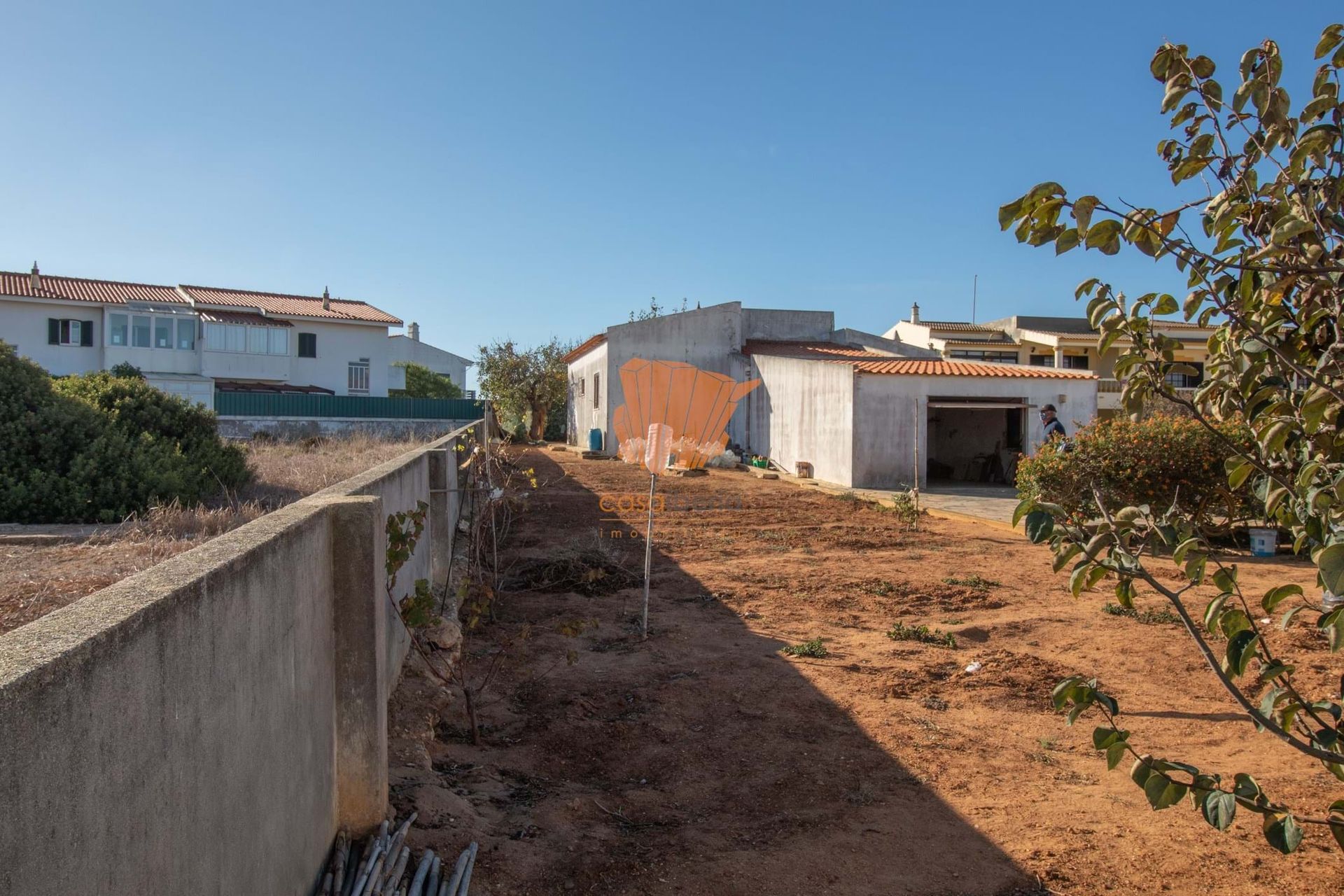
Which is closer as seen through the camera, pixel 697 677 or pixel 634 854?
pixel 634 854

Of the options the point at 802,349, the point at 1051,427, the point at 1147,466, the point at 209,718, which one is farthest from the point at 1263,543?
the point at 802,349

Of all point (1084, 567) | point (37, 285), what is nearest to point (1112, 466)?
point (1084, 567)

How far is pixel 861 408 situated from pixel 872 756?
15677mm

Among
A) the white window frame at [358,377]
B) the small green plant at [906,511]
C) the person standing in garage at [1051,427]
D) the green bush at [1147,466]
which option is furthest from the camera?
the white window frame at [358,377]

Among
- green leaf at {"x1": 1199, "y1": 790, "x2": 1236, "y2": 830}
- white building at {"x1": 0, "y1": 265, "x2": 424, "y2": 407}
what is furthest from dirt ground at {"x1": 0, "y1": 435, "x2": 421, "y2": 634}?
white building at {"x1": 0, "y1": 265, "x2": 424, "y2": 407}

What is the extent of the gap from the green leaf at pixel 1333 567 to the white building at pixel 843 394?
11.2 m

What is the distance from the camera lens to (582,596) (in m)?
9.26

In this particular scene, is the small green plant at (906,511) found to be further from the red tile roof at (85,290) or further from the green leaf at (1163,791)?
the red tile roof at (85,290)

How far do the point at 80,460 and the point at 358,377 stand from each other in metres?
36.4

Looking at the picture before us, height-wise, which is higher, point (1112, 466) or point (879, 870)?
point (1112, 466)

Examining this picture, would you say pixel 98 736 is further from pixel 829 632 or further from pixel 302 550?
pixel 829 632

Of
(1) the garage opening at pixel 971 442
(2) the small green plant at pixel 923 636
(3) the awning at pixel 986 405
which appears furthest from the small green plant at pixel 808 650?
(1) the garage opening at pixel 971 442

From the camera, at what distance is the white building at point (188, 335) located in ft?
122

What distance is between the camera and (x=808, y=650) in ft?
23.5
